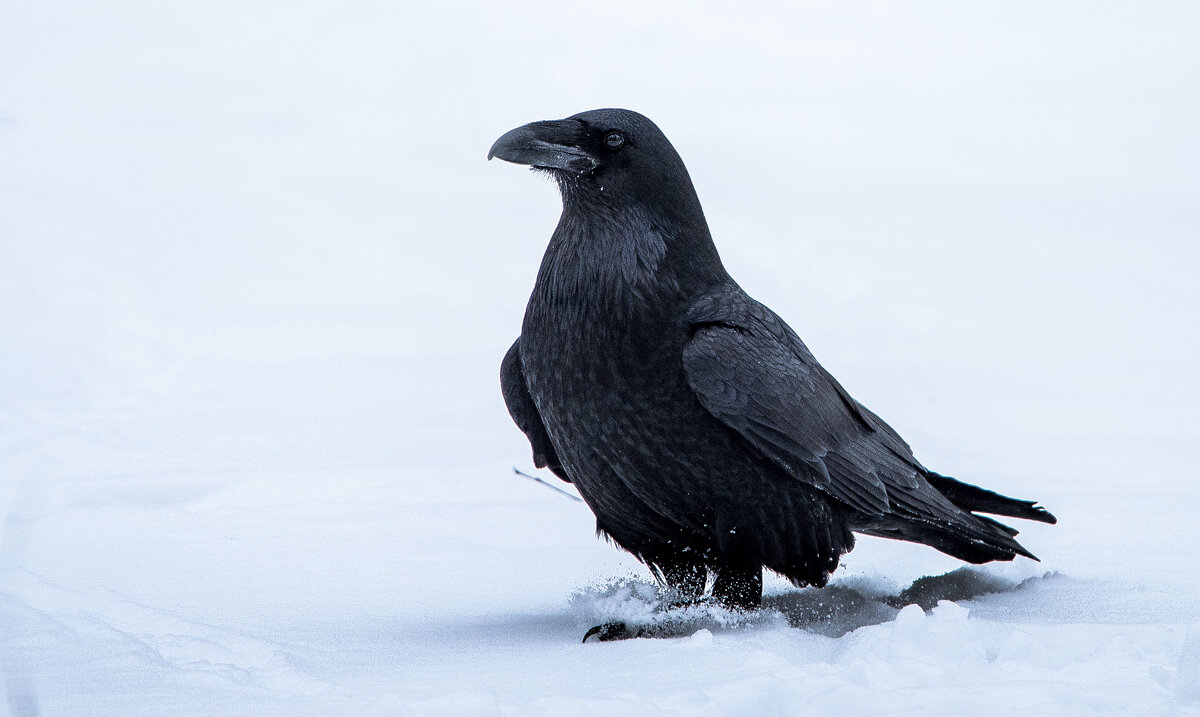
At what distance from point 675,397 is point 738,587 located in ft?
2.46

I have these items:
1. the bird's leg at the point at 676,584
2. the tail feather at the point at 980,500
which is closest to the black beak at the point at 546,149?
the bird's leg at the point at 676,584

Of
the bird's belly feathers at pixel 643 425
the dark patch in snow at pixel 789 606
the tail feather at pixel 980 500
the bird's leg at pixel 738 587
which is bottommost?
the dark patch in snow at pixel 789 606

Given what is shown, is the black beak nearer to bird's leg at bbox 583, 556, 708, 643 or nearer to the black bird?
the black bird

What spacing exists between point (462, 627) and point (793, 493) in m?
1.25

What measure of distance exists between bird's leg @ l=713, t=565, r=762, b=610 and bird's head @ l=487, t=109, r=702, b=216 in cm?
131

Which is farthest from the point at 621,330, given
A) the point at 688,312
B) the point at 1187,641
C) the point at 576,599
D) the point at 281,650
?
the point at 1187,641

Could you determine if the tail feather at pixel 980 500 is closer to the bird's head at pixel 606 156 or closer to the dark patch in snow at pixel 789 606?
the dark patch in snow at pixel 789 606

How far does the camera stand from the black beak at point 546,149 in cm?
443

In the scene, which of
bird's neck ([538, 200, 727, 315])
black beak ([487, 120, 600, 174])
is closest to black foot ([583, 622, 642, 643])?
bird's neck ([538, 200, 727, 315])

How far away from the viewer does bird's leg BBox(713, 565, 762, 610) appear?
14.1ft

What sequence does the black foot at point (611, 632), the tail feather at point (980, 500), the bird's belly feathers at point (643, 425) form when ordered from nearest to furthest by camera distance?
the bird's belly feathers at point (643, 425) → the black foot at point (611, 632) → the tail feather at point (980, 500)

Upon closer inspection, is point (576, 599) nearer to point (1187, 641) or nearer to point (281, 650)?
point (281, 650)

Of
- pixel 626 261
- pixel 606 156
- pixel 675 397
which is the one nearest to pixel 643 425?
pixel 675 397

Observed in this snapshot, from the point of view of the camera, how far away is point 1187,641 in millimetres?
3344
